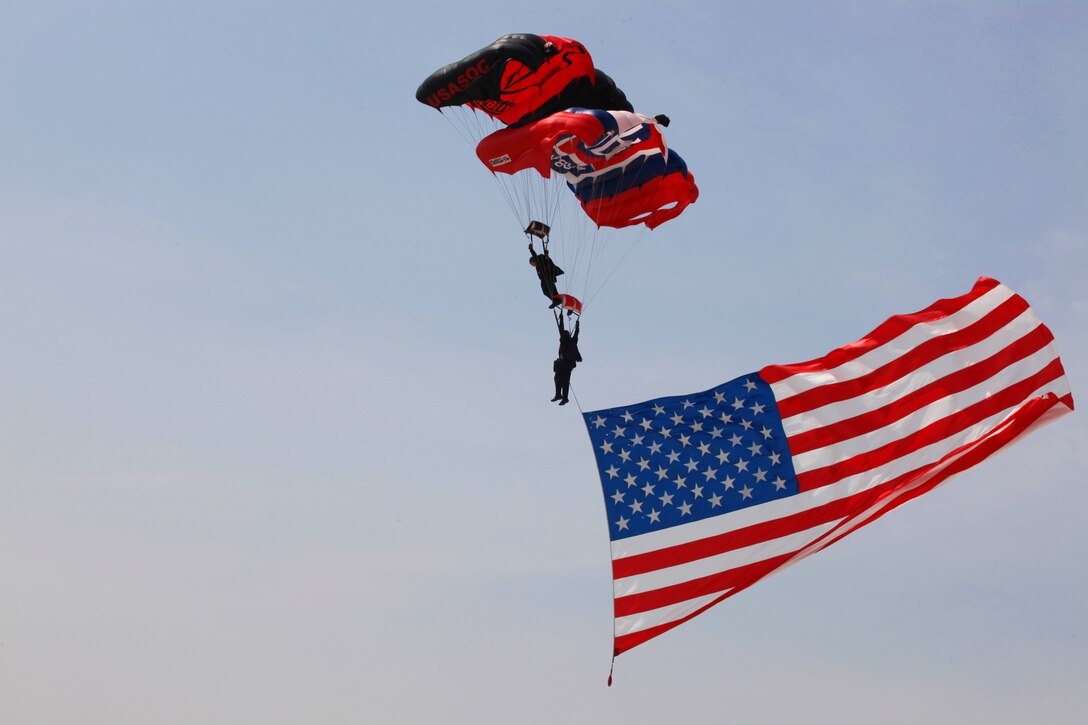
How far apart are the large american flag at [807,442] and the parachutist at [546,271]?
2306mm

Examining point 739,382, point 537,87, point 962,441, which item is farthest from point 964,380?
point 537,87

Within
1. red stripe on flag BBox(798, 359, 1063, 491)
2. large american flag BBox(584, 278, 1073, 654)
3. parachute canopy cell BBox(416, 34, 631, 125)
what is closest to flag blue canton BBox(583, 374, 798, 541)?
large american flag BBox(584, 278, 1073, 654)

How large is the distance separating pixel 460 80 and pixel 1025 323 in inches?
348

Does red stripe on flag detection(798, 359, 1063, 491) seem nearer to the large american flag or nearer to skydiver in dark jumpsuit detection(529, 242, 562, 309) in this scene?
the large american flag

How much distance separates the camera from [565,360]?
71.7ft

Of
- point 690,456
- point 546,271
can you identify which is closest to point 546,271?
point 546,271

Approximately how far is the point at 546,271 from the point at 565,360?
1524 millimetres

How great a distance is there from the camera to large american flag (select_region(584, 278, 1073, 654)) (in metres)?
20.4

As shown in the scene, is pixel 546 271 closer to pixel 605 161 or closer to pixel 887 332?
pixel 605 161

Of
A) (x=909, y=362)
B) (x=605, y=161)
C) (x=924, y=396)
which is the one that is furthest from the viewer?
(x=605, y=161)

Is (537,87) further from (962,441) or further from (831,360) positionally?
(962,441)

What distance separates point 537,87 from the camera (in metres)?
22.2

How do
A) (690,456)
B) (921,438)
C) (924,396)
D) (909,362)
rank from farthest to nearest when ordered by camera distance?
(909,362)
(924,396)
(921,438)
(690,456)

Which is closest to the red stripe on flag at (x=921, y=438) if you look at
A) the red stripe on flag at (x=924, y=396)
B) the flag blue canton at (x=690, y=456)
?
the red stripe on flag at (x=924, y=396)
